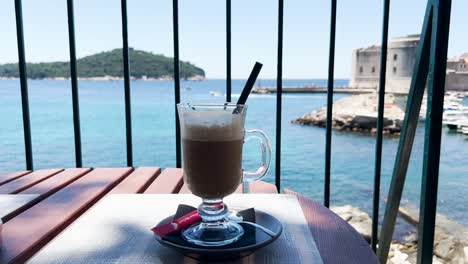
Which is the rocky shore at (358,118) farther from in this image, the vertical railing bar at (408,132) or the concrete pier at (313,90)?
the vertical railing bar at (408,132)

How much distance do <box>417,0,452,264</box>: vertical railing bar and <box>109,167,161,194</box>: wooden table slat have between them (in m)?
0.80

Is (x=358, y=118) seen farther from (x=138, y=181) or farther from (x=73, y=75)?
(x=138, y=181)

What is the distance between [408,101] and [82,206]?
1.01 m

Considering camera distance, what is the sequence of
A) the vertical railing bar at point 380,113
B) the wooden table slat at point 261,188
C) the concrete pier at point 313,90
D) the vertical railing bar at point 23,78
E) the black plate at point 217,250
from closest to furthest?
the black plate at point 217,250 → the wooden table slat at point 261,188 → the vertical railing bar at point 380,113 → the vertical railing bar at point 23,78 → the concrete pier at point 313,90

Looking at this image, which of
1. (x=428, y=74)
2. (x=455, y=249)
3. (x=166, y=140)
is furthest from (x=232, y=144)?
(x=166, y=140)

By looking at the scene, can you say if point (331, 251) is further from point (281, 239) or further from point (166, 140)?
point (166, 140)

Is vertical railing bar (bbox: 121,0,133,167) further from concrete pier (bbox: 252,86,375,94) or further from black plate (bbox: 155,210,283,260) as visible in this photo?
concrete pier (bbox: 252,86,375,94)

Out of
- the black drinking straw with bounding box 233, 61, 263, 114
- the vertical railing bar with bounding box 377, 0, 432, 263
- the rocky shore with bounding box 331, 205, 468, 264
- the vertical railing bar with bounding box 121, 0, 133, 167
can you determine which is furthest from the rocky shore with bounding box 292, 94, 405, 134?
the black drinking straw with bounding box 233, 61, 263, 114

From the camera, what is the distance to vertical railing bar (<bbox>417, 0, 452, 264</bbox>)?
99cm

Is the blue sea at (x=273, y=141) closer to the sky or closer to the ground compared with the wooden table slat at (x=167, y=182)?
closer to the ground

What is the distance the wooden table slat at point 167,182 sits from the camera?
2.75 feet

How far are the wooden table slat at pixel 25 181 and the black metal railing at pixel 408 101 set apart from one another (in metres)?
0.33

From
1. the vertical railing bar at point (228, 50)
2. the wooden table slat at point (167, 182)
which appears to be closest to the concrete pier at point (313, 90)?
the vertical railing bar at point (228, 50)

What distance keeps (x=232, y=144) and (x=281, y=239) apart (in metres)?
0.19
